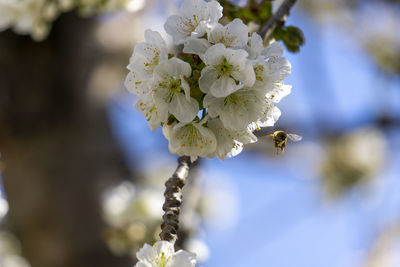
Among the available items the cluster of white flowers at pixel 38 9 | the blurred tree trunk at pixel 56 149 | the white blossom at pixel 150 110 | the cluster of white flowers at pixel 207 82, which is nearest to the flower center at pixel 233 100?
the cluster of white flowers at pixel 207 82

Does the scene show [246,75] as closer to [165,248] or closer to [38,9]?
[165,248]

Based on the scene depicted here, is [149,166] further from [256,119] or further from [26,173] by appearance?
[256,119]

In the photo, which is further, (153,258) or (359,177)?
(359,177)

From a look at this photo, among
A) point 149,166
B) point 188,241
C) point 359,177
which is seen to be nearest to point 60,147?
point 188,241

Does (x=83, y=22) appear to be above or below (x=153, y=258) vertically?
Result: above

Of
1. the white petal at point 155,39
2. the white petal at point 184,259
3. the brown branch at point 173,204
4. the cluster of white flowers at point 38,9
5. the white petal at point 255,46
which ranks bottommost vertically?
the white petal at point 184,259

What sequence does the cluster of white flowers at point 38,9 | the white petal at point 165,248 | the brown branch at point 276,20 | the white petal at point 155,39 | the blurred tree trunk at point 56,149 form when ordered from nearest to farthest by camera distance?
the white petal at point 165,248, the white petal at point 155,39, the brown branch at point 276,20, the cluster of white flowers at point 38,9, the blurred tree trunk at point 56,149

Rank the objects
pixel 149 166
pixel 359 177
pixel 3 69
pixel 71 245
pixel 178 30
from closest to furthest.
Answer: pixel 178 30, pixel 71 245, pixel 3 69, pixel 359 177, pixel 149 166

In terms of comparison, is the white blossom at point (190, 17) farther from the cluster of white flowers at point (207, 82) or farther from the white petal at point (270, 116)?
the white petal at point (270, 116)
